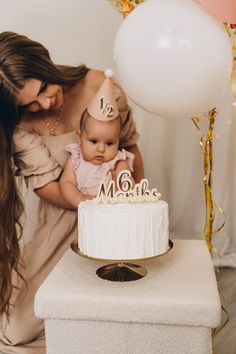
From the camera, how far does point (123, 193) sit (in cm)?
125

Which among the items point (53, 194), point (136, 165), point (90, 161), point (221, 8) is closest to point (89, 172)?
point (90, 161)

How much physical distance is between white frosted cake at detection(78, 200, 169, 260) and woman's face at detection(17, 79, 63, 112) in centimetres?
79

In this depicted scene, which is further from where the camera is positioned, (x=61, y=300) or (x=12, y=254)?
(x=12, y=254)

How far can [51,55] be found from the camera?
206cm

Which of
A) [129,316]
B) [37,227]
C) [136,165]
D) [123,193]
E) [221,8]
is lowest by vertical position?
[37,227]

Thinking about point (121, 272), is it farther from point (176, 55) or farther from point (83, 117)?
point (83, 117)

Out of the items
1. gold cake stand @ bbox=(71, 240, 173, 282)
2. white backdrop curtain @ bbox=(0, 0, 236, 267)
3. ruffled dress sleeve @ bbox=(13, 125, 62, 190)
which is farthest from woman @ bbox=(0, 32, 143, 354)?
gold cake stand @ bbox=(71, 240, 173, 282)

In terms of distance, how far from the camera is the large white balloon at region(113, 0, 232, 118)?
1.11 metres

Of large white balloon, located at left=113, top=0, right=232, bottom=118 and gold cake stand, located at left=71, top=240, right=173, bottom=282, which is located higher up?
large white balloon, located at left=113, top=0, right=232, bottom=118

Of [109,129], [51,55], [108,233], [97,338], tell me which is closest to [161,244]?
[108,233]

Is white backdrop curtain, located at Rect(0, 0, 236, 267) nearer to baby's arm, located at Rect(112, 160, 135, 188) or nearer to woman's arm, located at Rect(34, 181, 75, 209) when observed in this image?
baby's arm, located at Rect(112, 160, 135, 188)

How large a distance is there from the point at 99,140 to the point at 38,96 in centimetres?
30

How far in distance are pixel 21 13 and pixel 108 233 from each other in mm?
1258

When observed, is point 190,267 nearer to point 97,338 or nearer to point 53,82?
point 97,338
